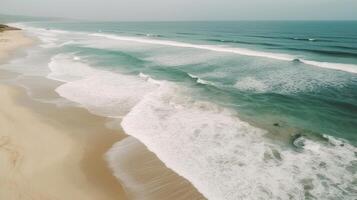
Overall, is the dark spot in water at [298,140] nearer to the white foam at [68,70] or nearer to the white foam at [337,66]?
the white foam at [68,70]

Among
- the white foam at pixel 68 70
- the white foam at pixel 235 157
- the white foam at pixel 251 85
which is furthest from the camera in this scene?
the white foam at pixel 68 70

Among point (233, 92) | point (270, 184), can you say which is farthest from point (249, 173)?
point (233, 92)

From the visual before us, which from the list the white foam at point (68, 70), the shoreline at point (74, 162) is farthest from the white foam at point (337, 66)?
the shoreline at point (74, 162)

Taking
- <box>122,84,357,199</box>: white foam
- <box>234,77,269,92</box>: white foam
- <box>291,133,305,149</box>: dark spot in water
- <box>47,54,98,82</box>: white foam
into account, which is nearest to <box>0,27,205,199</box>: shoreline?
<box>122,84,357,199</box>: white foam

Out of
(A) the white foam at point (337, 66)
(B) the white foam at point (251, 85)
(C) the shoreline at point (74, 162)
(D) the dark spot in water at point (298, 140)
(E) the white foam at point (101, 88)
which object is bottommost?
(C) the shoreline at point (74, 162)

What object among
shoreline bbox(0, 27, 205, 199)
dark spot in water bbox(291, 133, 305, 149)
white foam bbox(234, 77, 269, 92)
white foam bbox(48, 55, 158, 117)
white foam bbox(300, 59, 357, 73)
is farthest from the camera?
white foam bbox(300, 59, 357, 73)

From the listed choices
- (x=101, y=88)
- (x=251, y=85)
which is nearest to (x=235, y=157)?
(x=251, y=85)

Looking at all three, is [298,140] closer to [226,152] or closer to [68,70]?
[226,152]

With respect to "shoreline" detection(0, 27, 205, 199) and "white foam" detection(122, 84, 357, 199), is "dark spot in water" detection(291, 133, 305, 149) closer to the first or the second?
"white foam" detection(122, 84, 357, 199)

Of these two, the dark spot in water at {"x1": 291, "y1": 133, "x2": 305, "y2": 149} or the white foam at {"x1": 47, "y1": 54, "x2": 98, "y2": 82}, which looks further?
the white foam at {"x1": 47, "y1": 54, "x2": 98, "y2": 82}
